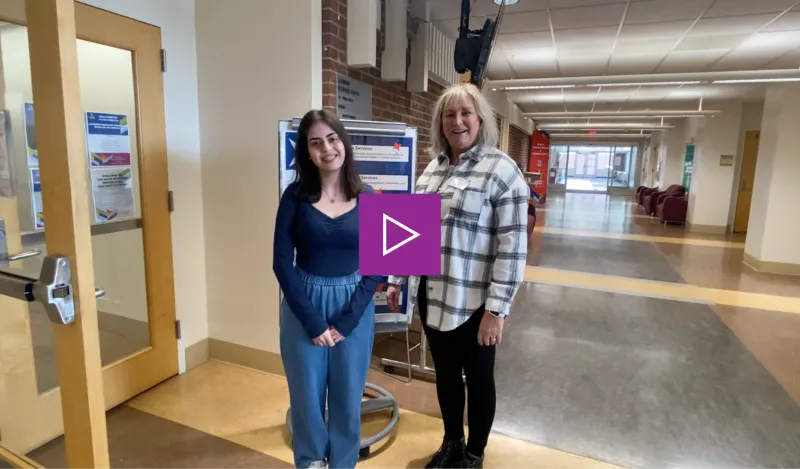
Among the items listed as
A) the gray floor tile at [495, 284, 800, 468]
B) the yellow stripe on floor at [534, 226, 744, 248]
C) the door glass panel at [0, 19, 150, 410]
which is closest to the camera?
the door glass panel at [0, 19, 150, 410]

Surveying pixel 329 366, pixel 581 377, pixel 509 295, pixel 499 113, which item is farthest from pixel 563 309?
pixel 499 113

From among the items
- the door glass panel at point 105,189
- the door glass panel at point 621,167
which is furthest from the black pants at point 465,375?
the door glass panel at point 621,167

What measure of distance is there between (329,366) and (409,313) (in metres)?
0.77

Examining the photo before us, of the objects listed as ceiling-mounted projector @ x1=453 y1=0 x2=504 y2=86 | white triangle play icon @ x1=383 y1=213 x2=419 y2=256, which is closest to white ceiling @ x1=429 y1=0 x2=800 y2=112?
ceiling-mounted projector @ x1=453 y1=0 x2=504 y2=86

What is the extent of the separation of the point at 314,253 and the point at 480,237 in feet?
2.11

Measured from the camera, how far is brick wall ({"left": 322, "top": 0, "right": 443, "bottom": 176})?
8.87 ft

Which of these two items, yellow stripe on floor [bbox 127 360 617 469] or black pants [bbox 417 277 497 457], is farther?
yellow stripe on floor [bbox 127 360 617 469]

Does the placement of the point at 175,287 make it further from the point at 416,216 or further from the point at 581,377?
the point at 581,377

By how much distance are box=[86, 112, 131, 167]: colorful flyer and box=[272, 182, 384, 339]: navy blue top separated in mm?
1442

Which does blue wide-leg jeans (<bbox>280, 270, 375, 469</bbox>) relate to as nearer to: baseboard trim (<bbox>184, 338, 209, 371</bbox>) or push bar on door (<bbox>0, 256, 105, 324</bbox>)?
push bar on door (<bbox>0, 256, 105, 324</bbox>)

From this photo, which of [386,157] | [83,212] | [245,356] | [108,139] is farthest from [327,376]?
[108,139]

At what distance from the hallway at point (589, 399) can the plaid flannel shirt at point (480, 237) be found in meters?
0.94

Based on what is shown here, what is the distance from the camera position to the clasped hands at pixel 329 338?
1565mm

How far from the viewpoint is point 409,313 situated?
2369 mm
